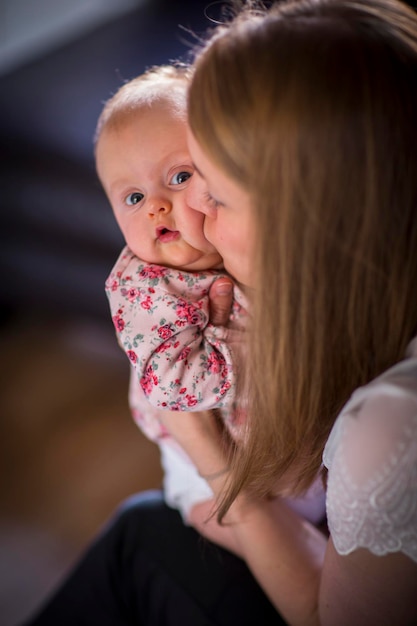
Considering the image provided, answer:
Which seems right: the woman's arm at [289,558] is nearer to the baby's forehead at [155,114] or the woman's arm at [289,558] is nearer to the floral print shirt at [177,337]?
the floral print shirt at [177,337]

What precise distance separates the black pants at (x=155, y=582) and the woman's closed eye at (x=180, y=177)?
577mm

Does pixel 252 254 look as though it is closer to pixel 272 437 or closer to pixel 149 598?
pixel 272 437

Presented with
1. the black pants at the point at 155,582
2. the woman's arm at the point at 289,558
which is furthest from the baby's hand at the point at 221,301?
the black pants at the point at 155,582

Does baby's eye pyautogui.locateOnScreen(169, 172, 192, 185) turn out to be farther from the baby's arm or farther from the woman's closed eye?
the baby's arm

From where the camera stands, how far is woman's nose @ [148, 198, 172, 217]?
926 millimetres

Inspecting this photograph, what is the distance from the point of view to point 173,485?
111 cm

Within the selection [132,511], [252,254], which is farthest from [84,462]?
[252,254]

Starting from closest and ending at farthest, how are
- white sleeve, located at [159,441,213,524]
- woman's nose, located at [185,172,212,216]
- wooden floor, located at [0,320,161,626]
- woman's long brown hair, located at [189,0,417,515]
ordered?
woman's long brown hair, located at [189,0,417,515] < woman's nose, located at [185,172,212,216] < white sleeve, located at [159,441,213,524] < wooden floor, located at [0,320,161,626]

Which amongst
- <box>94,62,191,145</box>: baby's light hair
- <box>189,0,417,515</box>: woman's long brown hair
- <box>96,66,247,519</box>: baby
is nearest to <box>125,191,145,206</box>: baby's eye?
<box>96,66,247,519</box>: baby

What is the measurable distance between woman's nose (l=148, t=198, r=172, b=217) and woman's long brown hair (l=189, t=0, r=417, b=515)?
23cm

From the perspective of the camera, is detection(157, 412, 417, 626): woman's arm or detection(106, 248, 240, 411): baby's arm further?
detection(106, 248, 240, 411): baby's arm

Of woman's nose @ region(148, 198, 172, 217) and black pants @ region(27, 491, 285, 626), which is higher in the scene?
woman's nose @ region(148, 198, 172, 217)

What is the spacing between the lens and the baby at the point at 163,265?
87 cm

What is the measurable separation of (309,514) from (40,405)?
4.29 ft
